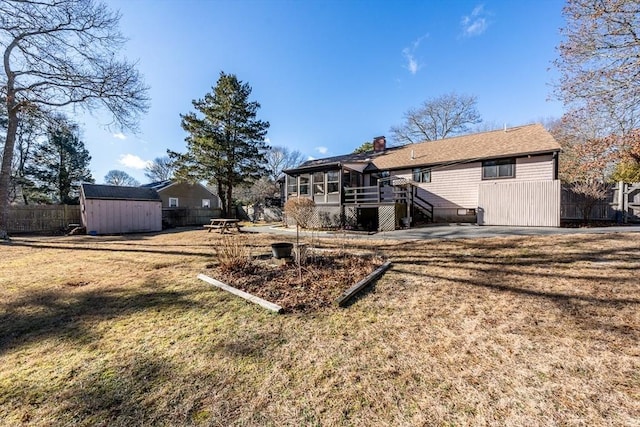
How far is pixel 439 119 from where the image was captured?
93.9 feet

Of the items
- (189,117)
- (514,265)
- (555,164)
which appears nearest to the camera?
(514,265)

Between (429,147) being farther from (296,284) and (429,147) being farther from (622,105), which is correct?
(296,284)

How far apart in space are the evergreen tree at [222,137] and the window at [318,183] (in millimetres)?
10197

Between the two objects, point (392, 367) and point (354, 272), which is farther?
point (354, 272)

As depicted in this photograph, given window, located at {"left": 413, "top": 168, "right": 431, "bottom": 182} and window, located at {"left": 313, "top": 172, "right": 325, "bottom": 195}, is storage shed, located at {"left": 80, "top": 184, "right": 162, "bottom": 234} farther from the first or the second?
window, located at {"left": 413, "top": 168, "right": 431, "bottom": 182}

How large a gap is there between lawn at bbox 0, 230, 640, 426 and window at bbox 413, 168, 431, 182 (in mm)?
11598

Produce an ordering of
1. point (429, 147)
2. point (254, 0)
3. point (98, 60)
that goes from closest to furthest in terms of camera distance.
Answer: point (254, 0) → point (98, 60) → point (429, 147)

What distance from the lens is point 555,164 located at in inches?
496

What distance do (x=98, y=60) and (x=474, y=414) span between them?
819 inches

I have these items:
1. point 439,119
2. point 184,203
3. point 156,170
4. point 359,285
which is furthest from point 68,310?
point 156,170

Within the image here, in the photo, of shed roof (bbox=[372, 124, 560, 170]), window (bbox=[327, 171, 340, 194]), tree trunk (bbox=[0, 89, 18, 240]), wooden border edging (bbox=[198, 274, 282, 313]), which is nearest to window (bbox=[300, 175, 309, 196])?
window (bbox=[327, 171, 340, 194])

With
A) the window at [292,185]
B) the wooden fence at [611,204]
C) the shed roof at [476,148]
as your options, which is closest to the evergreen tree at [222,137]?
the window at [292,185]

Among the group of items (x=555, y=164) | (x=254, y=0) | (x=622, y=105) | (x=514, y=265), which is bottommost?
(x=514, y=265)

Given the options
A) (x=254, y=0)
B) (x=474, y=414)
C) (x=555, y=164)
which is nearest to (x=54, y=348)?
(x=474, y=414)
